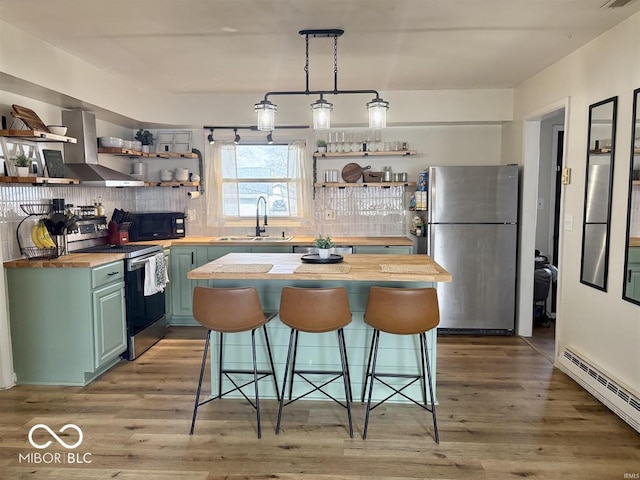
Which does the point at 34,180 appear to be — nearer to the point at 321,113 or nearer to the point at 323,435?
the point at 321,113

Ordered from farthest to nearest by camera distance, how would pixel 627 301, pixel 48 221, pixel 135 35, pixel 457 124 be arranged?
1. pixel 457 124
2. pixel 48 221
3. pixel 135 35
4. pixel 627 301

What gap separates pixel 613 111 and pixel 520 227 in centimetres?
173

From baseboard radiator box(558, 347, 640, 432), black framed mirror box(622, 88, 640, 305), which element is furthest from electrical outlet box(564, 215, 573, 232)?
baseboard radiator box(558, 347, 640, 432)

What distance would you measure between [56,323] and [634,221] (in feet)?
13.3

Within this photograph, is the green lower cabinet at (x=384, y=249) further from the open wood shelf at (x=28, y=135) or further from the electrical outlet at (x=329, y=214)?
the open wood shelf at (x=28, y=135)

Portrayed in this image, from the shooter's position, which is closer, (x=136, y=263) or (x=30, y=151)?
(x=30, y=151)

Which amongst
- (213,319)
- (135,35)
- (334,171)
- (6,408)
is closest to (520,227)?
(334,171)

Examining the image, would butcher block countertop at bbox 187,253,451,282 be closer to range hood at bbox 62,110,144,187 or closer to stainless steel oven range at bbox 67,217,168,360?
stainless steel oven range at bbox 67,217,168,360

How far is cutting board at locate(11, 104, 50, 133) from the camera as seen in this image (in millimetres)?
3227

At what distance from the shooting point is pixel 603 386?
10.1 feet

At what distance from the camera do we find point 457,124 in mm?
5102

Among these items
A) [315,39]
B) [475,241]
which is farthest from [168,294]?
[475,241]

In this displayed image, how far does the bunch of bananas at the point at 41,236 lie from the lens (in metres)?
3.44

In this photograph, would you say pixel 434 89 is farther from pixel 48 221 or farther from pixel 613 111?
pixel 48 221
